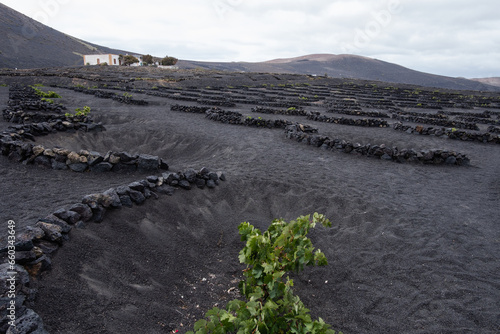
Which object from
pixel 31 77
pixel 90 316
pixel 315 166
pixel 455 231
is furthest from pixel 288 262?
pixel 31 77

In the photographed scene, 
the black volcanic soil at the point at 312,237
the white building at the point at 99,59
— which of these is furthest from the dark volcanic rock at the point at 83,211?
the white building at the point at 99,59

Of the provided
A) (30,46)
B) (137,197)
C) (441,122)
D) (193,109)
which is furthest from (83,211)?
(30,46)

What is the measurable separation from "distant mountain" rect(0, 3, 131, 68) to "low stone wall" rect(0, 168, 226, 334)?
92.9m

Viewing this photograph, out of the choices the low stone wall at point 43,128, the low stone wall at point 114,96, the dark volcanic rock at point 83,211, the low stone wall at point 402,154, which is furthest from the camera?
the low stone wall at point 114,96

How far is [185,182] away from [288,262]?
15.9 ft

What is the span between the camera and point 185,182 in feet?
27.5

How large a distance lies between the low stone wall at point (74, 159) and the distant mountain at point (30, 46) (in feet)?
286

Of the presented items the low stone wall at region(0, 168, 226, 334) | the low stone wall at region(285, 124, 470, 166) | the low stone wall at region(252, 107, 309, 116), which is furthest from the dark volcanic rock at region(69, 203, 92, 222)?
the low stone wall at region(252, 107, 309, 116)

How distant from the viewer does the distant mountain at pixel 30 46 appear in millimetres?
82788

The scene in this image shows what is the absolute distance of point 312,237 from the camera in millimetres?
7273

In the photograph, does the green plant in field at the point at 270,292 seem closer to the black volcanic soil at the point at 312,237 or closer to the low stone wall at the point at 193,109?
the black volcanic soil at the point at 312,237

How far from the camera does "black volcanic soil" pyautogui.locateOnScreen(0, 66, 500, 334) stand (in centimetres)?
457

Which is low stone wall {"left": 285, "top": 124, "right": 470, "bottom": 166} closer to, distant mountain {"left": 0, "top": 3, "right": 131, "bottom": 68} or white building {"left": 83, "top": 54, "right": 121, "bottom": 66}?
distant mountain {"left": 0, "top": 3, "right": 131, "bottom": 68}

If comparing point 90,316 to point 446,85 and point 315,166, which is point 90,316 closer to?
point 315,166
